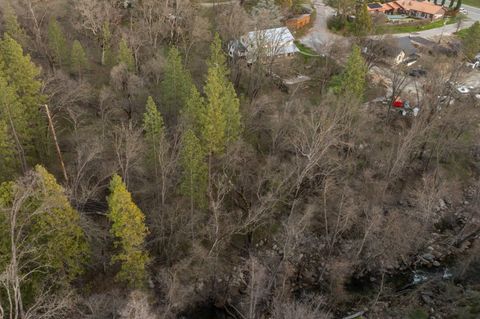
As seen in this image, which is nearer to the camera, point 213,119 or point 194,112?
point 213,119

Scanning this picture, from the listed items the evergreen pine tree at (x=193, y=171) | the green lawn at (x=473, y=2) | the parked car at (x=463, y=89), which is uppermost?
the green lawn at (x=473, y=2)

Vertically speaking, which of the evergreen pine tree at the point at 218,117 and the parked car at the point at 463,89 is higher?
the evergreen pine tree at the point at 218,117

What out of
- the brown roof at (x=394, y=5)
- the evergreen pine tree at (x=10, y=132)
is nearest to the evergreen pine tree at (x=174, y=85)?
the evergreen pine tree at (x=10, y=132)

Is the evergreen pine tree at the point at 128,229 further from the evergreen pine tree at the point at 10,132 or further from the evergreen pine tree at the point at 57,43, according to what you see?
the evergreen pine tree at the point at 57,43

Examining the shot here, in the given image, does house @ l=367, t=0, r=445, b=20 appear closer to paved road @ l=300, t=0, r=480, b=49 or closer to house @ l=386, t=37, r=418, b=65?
paved road @ l=300, t=0, r=480, b=49

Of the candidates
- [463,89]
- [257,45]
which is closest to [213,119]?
[257,45]

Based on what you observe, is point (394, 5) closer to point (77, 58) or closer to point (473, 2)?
point (473, 2)
